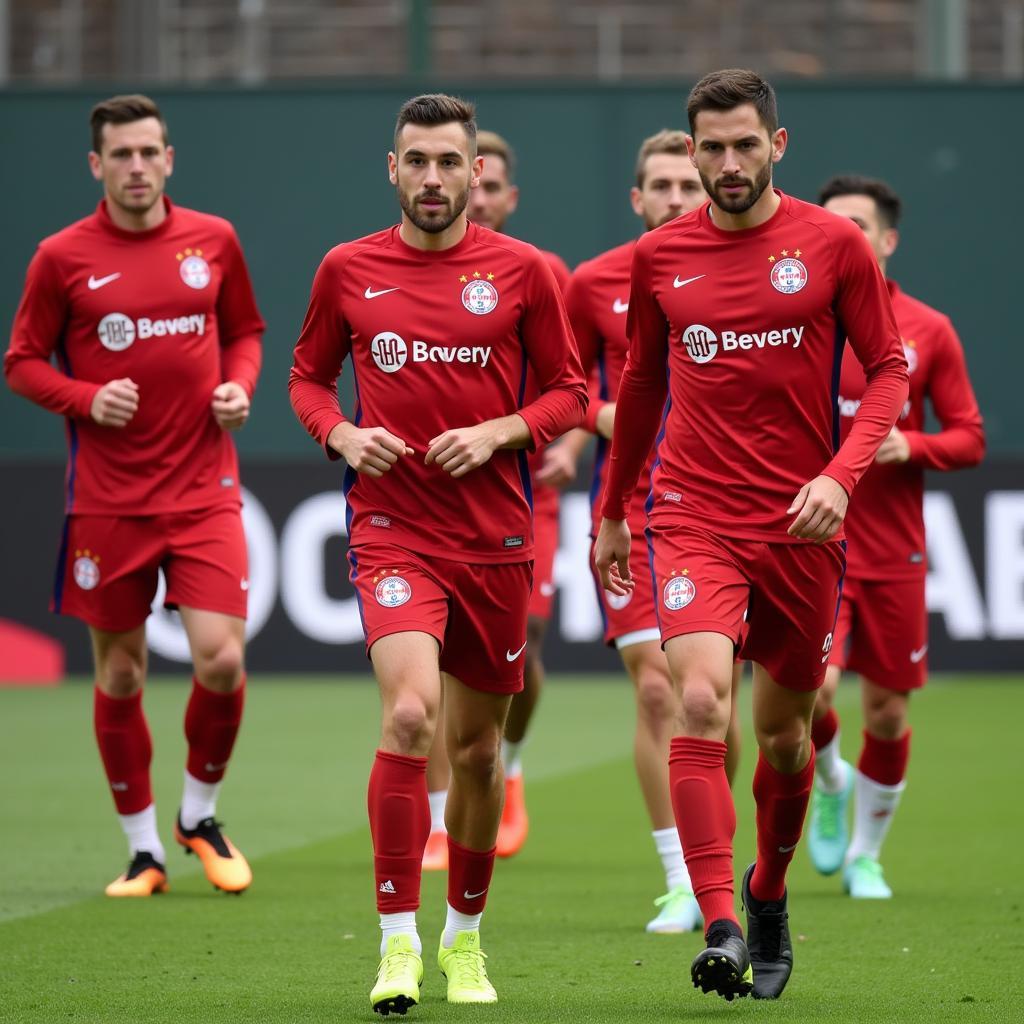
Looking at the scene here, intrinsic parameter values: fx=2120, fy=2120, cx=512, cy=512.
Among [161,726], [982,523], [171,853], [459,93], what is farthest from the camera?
[459,93]

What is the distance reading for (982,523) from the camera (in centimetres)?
1414

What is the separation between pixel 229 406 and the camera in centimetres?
718

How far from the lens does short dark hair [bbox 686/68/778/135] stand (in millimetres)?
5246

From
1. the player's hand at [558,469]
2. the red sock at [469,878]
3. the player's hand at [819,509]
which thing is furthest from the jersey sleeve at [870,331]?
the player's hand at [558,469]

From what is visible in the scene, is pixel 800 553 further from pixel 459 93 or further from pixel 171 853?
pixel 459 93

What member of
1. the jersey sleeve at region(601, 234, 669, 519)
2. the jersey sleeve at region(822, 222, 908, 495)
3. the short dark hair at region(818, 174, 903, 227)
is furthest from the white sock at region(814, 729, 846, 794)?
the jersey sleeve at region(822, 222, 908, 495)

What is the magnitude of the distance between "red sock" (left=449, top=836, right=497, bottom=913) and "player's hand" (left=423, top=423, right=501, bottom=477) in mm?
1009

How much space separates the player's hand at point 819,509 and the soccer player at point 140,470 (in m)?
2.63

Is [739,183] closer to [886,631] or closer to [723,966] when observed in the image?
[723,966]

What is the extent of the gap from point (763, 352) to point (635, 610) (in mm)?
1693

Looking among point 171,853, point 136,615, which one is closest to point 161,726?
point 171,853

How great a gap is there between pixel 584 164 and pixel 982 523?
4.84 m

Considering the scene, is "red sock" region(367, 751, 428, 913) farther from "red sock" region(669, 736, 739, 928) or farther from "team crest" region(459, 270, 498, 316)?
"team crest" region(459, 270, 498, 316)

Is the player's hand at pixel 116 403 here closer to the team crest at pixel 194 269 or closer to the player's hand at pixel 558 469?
the team crest at pixel 194 269
